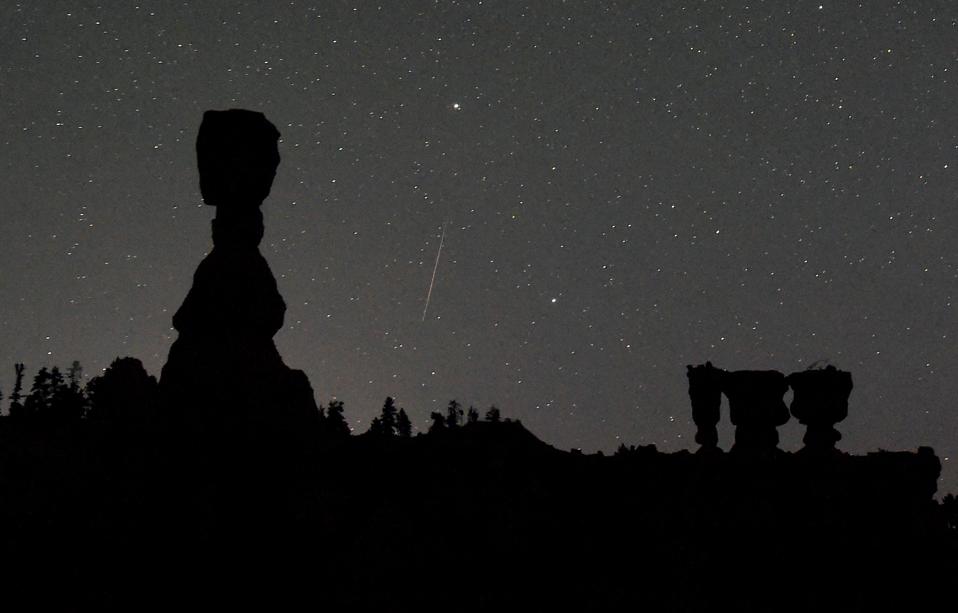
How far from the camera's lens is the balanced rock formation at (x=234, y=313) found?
31125mm

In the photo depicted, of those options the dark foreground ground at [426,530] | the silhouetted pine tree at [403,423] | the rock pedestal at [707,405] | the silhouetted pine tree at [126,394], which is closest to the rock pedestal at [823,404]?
the rock pedestal at [707,405]

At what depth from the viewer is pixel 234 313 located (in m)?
33.0

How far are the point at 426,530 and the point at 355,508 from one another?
2210 millimetres

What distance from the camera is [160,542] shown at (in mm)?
22109

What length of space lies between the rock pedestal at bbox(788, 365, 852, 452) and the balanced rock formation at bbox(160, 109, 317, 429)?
24.0 m

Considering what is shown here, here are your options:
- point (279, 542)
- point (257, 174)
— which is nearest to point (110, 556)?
point (279, 542)

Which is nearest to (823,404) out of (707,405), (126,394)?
(707,405)

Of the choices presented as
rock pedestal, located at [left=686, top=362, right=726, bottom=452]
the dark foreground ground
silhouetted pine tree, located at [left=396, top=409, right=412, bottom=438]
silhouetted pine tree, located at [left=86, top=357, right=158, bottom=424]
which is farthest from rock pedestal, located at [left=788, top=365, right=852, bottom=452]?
silhouetted pine tree, located at [left=396, top=409, right=412, bottom=438]

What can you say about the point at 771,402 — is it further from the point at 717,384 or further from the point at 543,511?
the point at 543,511

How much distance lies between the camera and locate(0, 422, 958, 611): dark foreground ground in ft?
70.9

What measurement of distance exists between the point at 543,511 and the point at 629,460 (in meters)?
6.98

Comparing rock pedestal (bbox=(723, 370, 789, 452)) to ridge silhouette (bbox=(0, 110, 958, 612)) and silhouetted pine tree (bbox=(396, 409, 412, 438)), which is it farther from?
silhouetted pine tree (bbox=(396, 409, 412, 438))

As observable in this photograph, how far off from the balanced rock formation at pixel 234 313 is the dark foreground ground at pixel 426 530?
1729 mm

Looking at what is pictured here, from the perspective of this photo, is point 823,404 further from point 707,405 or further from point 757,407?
point 707,405
